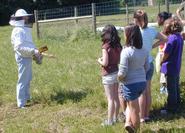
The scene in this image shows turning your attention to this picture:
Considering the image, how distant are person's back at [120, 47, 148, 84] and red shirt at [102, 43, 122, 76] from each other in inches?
22.6

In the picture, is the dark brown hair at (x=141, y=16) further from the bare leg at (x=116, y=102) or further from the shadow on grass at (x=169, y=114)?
the shadow on grass at (x=169, y=114)

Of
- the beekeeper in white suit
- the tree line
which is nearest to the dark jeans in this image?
the beekeeper in white suit

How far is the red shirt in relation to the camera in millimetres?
6473

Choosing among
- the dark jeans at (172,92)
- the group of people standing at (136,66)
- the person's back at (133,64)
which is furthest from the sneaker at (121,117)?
Answer: the person's back at (133,64)

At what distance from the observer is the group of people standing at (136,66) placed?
5.89m

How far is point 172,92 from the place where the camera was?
23.1 feet

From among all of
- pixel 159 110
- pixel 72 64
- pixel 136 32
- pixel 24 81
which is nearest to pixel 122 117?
pixel 159 110

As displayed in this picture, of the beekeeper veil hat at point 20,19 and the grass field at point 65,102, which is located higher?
the beekeeper veil hat at point 20,19

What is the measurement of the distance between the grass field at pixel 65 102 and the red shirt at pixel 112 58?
2.67 ft

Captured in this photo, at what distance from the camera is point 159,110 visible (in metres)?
7.36

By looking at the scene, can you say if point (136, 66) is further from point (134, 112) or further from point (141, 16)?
point (141, 16)

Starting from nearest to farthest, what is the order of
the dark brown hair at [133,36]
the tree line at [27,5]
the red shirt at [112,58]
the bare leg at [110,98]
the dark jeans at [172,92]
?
the dark brown hair at [133,36]
the red shirt at [112,58]
the bare leg at [110,98]
the dark jeans at [172,92]
the tree line at [27,5]

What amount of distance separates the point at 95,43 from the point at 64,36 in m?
3.15

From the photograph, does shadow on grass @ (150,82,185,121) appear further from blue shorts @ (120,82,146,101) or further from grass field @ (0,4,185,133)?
blue shorts @ (120,82,146,101)
